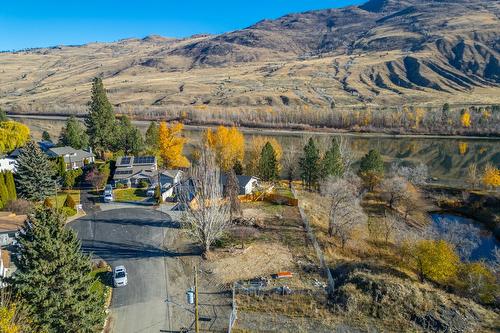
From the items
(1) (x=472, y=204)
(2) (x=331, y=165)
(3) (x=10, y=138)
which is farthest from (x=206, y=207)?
(3) (x=10, y=138)

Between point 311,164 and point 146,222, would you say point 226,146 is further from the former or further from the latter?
point 146,222

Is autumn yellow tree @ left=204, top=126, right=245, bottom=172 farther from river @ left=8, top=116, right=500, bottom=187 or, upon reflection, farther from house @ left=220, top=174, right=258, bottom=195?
river @ left=8, top=116, right=500, bottom=187

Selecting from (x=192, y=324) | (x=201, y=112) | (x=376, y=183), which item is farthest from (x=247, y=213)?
(x=201, y=112)

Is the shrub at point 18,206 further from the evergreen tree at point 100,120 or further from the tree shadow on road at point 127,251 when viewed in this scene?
the evergreen tree at point 100,120

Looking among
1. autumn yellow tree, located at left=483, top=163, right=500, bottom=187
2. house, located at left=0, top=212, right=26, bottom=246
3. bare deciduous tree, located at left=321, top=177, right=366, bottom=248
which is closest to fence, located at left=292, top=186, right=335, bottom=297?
bare deciduous tree, located at left=321, top=177, right=366, bottom=248

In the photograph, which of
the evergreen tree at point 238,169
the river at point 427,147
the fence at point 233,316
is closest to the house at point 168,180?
the evergreen tree at point 238,169

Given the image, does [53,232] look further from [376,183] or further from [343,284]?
[376,183]

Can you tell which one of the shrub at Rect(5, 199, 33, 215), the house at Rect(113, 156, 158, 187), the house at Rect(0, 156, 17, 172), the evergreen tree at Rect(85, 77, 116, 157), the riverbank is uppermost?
the evergreen tree at Rect(85, 77, 116, 157)
